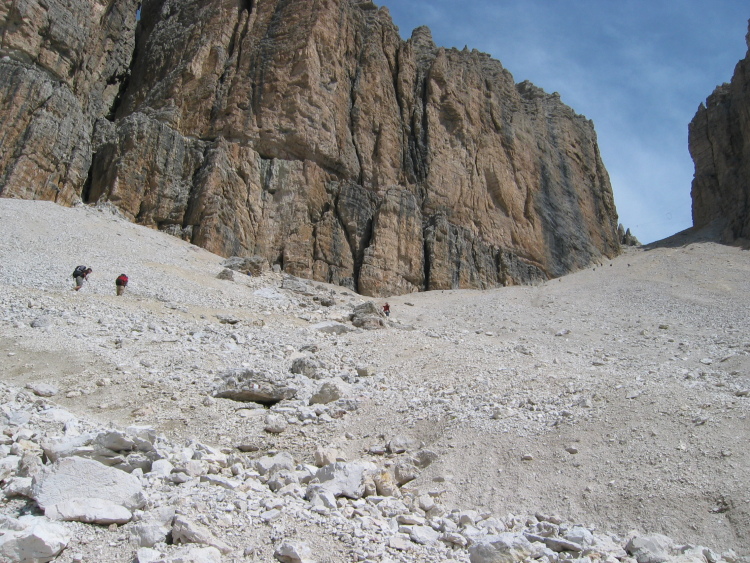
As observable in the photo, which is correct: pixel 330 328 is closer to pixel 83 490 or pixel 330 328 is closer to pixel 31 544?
pixel 83 490

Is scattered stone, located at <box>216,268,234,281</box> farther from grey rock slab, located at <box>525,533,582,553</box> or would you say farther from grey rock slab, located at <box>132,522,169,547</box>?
grey rock slab, located at <box>525,533,582,553</box>

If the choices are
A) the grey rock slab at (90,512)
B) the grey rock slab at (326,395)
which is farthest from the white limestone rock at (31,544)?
the grey rock slab at (326,395)

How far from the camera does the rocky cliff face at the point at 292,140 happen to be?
30.5 m

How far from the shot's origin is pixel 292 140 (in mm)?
34250

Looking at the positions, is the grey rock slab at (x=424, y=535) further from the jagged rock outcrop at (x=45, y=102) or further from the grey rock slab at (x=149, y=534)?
the jagged rock outcrop at (x=45, y=102)

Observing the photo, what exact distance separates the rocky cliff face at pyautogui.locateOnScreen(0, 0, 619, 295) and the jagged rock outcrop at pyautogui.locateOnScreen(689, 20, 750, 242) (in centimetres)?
1258

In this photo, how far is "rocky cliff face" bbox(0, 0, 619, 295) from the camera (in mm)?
30453

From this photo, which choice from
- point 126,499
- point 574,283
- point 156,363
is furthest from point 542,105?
point 126,499

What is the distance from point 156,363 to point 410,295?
79.9ft

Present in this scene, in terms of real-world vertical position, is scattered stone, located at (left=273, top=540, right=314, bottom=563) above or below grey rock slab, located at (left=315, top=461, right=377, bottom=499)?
below

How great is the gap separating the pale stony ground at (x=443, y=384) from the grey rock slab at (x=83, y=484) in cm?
33

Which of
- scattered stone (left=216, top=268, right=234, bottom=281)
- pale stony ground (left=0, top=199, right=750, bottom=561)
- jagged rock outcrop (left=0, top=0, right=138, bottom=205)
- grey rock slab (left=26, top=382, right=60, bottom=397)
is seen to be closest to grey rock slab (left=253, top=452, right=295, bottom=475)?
pale stony ground (left=0, top=199, right=750, bottom=561)

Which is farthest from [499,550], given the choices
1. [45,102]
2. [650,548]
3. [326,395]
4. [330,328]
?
[45,102]

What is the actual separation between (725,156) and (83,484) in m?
62.3
